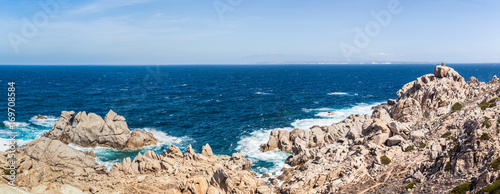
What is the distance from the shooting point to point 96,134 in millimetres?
55906

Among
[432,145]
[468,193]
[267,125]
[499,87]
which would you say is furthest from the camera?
[267,125]

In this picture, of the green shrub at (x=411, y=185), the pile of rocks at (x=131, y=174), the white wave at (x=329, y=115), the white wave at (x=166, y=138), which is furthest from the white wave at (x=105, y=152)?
the green shrub at (x=411, y=185)

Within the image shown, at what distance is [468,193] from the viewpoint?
78.6ft

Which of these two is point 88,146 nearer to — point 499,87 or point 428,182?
point 428,182

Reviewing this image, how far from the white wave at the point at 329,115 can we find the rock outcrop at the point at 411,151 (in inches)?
417

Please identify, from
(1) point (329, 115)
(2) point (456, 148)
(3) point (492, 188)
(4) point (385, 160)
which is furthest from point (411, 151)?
(1) point (329, 115)

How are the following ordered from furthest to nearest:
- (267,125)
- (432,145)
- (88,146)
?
(267,125)
(88,146)
(432,145)

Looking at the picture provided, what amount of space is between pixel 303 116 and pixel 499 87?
135 feet

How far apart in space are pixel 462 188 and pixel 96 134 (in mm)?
57002

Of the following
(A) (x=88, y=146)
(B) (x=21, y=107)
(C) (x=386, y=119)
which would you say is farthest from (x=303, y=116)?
(B) (x=21, y=107)

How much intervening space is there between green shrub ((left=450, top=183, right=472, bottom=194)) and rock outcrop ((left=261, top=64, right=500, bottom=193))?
3.6 inches

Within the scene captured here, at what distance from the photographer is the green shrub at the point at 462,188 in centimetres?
2436

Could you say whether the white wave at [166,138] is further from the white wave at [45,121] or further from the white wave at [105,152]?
the white wave at [45,121]

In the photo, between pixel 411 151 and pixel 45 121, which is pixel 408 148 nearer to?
pixel 411 151
